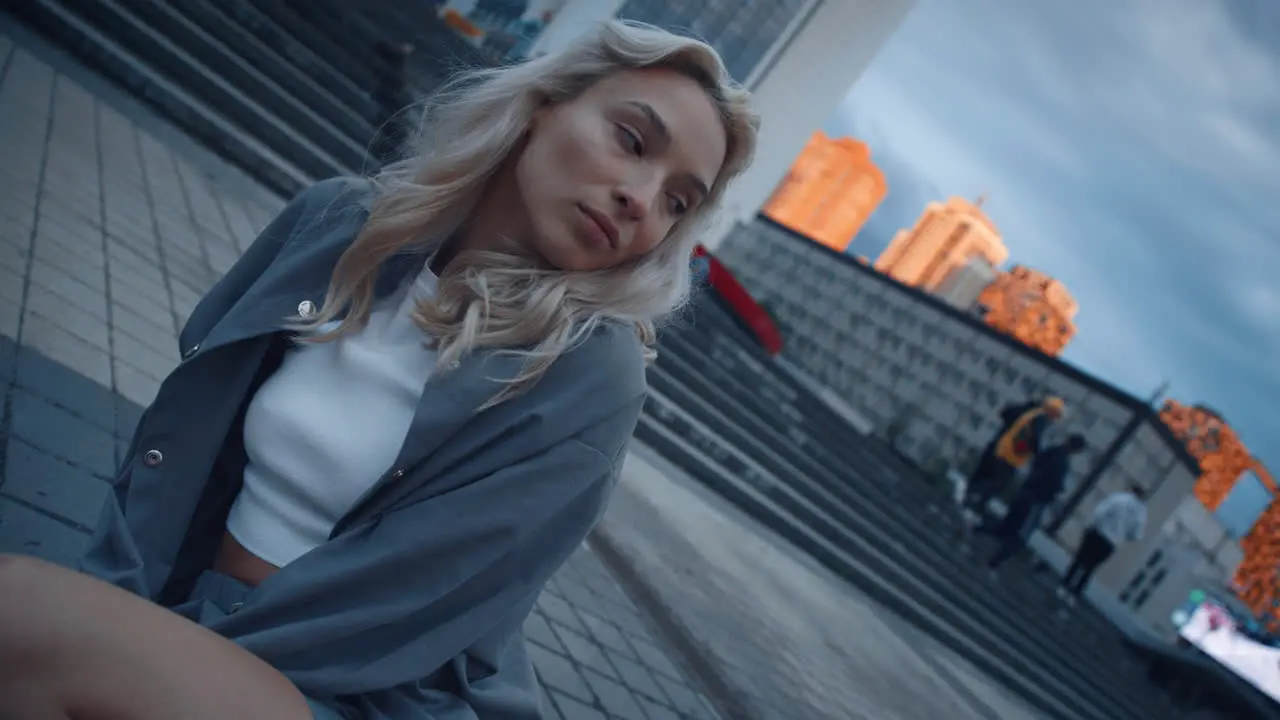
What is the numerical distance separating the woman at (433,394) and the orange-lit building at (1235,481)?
64.3 ft

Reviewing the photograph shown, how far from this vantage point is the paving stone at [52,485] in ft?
7.41

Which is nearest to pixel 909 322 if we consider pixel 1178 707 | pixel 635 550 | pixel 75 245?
pixel 1178 707

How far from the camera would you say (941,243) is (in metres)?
64.3

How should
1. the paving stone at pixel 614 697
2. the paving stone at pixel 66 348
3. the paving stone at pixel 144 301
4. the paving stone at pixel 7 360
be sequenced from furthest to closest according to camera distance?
the paving stone at pixel 144 301
the paving stone at pixel 614 697
the paving stone at pixel 66 348
the paving stone at pixel 7 360

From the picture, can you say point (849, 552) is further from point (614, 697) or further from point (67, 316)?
point (67, 316)

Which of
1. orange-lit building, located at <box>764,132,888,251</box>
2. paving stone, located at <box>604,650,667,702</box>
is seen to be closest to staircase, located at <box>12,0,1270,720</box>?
paving stone, located at <box>604,650,667,702</box>

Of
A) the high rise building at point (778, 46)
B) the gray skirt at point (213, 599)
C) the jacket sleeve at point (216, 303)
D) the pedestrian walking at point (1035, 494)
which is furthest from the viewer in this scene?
the high rise building at point (778, 46)

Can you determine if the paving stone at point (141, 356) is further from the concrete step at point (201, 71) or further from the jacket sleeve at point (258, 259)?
the concrete step at point (201, 71)

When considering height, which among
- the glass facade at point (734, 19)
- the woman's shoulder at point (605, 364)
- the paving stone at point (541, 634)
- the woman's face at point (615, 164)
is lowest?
the paving stone at point (541, 634)

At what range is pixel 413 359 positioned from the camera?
1276mm

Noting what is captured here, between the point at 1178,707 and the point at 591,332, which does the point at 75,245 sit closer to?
the point at 591,332

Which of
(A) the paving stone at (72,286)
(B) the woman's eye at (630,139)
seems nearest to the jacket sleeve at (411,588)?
(B) the woman's eye at (630,139)

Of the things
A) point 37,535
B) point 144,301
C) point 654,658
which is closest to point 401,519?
point 37,535

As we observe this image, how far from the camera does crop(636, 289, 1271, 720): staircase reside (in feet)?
28.1
